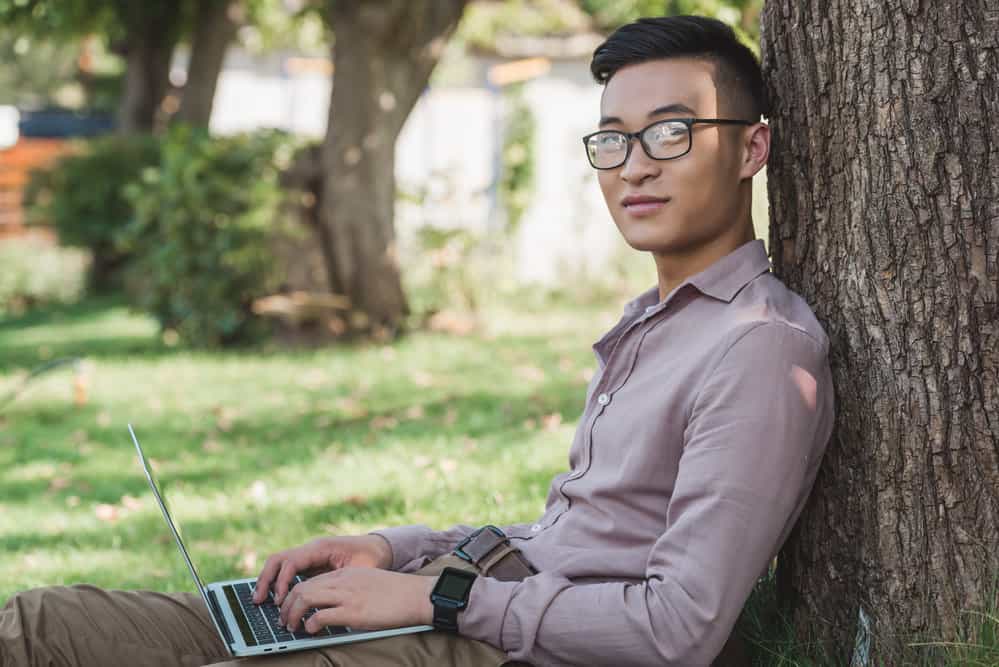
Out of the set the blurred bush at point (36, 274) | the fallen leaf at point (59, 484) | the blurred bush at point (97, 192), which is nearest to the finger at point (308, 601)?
the fallen leaf at point (59, 484)

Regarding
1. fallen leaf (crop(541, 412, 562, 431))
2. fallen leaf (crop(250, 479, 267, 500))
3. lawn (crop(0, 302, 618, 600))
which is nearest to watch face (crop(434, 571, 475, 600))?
lawn (crop(0, 302, 618, 600))

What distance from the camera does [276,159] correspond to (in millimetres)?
10641

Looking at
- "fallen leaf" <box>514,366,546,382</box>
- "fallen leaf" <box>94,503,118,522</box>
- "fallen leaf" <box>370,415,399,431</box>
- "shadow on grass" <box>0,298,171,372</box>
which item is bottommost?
"shadow on grass" <box>0,298,171,372</box>

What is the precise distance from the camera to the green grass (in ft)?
15.6

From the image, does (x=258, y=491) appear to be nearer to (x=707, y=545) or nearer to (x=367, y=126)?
(x=707, y=545)

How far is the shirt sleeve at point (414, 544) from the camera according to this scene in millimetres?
2738

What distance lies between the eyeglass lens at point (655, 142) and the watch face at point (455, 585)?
2.97 feet

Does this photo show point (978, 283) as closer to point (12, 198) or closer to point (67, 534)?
point (67, 534)

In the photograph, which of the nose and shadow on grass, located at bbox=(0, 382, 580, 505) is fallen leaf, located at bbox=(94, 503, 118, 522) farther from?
the nose

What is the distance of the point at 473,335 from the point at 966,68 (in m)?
8.69

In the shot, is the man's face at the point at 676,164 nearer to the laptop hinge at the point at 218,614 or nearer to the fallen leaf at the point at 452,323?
the laptop hinge at the point at 218,614

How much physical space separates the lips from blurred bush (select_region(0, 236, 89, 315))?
47.8 feet

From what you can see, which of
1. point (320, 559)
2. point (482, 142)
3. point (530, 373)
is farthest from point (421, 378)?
point (482, 142)

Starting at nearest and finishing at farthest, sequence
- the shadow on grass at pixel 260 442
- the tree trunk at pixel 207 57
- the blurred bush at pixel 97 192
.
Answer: the shadow on grass at pixel 260 442
the tree trunk at pixel 207 57
the blurred bush at pixel 97 192
